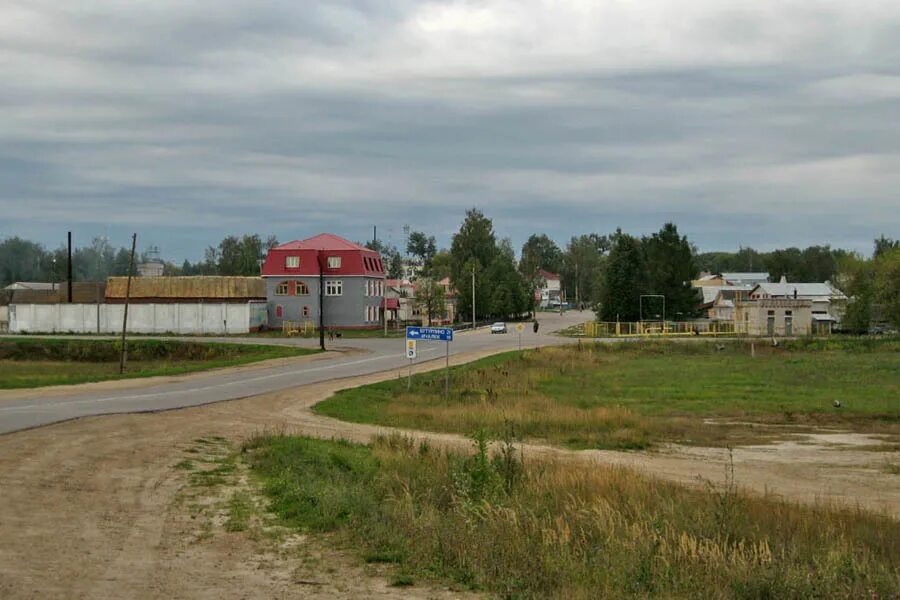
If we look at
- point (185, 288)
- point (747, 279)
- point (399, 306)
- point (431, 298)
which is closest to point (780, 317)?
point (431, 298)

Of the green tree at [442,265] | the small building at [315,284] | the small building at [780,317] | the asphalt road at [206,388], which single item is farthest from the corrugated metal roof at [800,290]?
the asphalt road at [206,388]

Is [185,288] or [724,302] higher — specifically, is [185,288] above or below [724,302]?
above

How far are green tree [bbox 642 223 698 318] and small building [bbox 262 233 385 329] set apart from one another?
29329 millimetres

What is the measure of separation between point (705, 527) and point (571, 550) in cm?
282

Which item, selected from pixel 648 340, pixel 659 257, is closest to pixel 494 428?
pixel 648 340

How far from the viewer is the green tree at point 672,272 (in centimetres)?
10438

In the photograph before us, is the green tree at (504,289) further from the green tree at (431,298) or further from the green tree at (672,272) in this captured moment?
the green tree at (672,272)

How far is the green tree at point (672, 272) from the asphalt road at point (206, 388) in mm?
34359

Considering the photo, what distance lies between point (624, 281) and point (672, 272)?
5.13 m

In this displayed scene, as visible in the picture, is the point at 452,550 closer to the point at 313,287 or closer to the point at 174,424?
the point at 174,424

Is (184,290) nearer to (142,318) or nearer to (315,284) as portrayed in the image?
(142,318)

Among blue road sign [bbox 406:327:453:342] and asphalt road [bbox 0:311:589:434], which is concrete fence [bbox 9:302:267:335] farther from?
blue road sign [bbox 406:327:453:342]

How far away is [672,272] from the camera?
104438 mm

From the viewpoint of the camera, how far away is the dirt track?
11.0 metres
